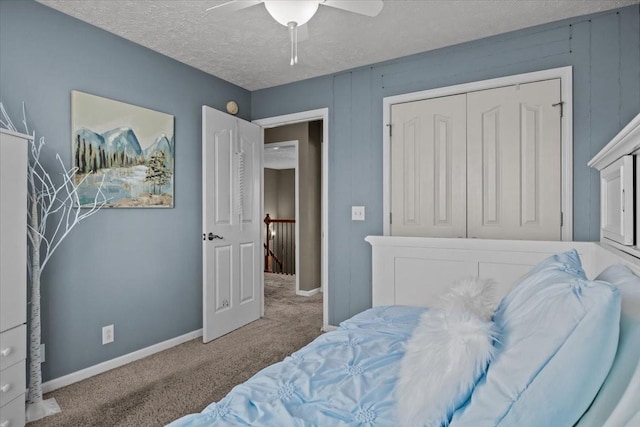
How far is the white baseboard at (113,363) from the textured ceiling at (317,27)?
8.23 ft

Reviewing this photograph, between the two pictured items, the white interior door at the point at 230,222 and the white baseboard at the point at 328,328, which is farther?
the white baseboard at the point at 328,328

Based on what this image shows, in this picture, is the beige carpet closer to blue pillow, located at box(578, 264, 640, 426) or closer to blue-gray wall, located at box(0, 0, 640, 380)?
blue-gray wall, located at box(0, 0, 640, 380)

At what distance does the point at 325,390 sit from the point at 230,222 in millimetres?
2712

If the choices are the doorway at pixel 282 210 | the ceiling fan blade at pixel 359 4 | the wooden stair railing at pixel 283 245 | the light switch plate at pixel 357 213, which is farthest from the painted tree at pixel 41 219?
the wooden stair railing at pixel 283 245

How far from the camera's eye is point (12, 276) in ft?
6.28

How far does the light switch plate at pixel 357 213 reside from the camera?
348 cm

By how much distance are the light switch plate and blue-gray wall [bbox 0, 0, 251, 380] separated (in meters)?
1.48

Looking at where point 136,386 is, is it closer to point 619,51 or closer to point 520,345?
point 520,345

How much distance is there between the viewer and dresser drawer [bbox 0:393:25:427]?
1841 mm

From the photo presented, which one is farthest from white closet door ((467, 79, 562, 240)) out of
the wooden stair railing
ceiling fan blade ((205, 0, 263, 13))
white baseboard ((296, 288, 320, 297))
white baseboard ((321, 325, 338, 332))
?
the wooden stair railing

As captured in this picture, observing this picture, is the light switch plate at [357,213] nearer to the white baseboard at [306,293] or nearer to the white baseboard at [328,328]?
the white baseboard at [328,328]

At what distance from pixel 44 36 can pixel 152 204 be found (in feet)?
4.42

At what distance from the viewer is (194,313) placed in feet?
11.6

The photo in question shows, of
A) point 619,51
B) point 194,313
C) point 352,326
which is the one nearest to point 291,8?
point 352,326
